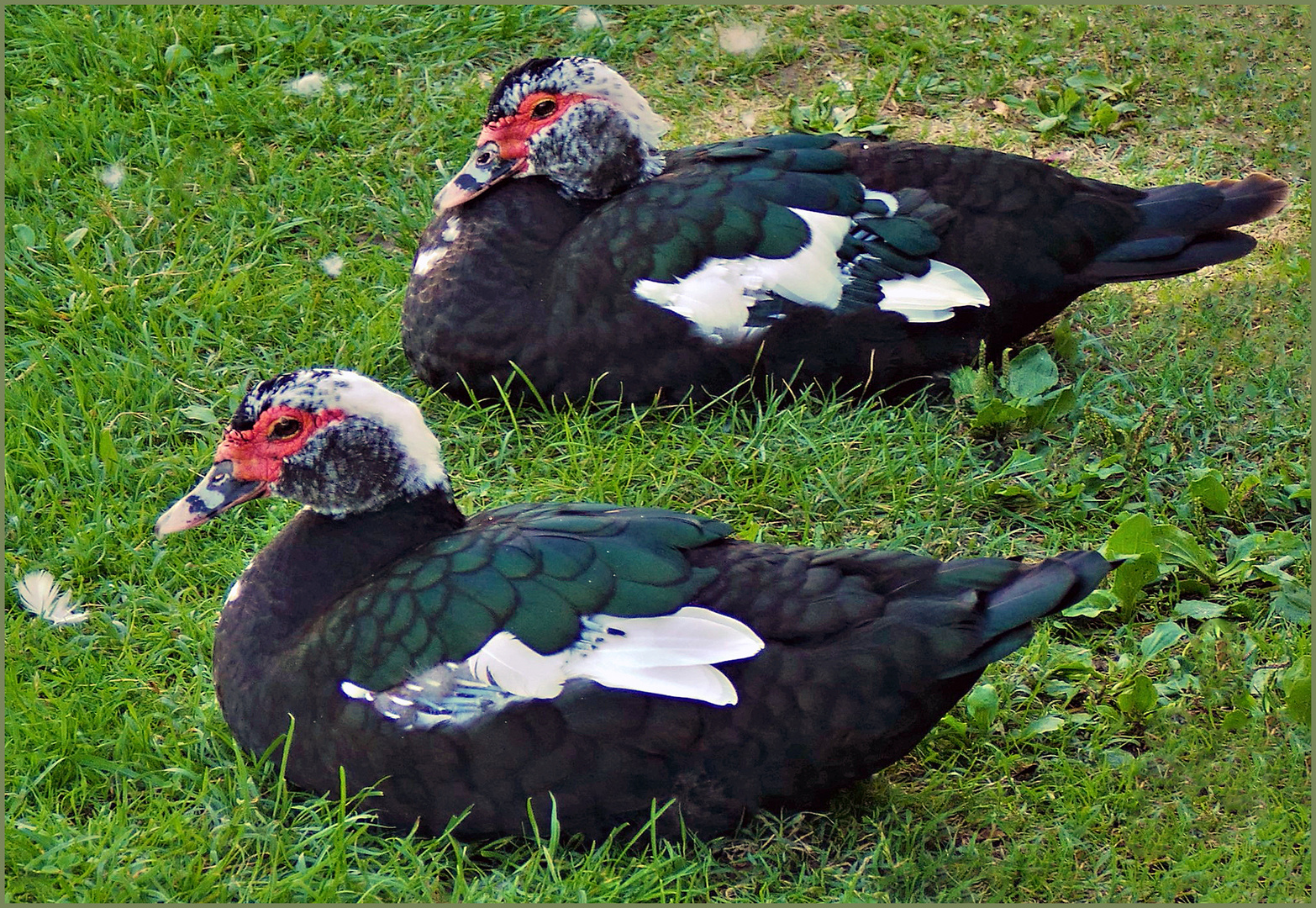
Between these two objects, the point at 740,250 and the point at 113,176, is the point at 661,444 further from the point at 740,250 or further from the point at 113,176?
the point at 113,176

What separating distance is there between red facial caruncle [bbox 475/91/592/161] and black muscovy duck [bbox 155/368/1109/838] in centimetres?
183

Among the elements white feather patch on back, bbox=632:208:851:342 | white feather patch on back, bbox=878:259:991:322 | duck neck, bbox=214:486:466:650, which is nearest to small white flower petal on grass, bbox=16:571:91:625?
duck neck, bbox=214:486:466:650

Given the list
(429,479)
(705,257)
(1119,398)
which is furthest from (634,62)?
(429,479)

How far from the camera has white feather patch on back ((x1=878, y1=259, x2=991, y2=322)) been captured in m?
4.18

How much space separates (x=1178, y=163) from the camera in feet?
17.7

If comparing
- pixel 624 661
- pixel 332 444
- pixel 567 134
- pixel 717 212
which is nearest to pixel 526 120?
pixel 567 134

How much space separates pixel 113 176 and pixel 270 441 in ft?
7.64

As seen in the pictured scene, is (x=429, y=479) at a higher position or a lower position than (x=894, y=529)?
higher

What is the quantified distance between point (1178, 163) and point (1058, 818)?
3232mm

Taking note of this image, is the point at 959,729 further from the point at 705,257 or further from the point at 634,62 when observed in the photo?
the point at 634,62

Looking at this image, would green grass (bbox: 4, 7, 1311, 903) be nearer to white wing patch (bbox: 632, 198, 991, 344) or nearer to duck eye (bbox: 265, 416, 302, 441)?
white wing patch (bbox: 632, 198, 991, 344)

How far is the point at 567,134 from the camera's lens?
4391 millimetres

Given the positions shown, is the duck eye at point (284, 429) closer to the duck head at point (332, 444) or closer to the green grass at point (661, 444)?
the duck head at point (332, 444)

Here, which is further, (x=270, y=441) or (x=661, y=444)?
(x=661, y=444)
